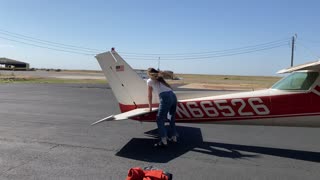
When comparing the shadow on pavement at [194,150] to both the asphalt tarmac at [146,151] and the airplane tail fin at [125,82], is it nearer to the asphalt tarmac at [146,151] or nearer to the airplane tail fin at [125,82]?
the asphalt tarmac at [146,151]

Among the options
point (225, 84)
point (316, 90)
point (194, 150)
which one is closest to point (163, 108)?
point (194, 150)

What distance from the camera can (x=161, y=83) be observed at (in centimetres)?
755

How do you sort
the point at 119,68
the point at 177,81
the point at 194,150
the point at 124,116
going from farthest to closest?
the point at 177,81 < the point at 119,68 < the point at 124,116 < the point at 194,150

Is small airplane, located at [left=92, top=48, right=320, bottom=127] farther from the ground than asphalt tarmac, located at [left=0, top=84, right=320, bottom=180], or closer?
farther from the ground

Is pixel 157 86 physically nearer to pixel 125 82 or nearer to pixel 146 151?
pixel 125 82

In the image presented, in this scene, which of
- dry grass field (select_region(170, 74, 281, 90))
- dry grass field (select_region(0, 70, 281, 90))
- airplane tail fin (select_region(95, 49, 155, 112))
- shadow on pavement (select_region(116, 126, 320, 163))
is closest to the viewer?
shadow on pavement (select_region(116, 126, 320, 163))

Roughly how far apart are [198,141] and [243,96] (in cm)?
155

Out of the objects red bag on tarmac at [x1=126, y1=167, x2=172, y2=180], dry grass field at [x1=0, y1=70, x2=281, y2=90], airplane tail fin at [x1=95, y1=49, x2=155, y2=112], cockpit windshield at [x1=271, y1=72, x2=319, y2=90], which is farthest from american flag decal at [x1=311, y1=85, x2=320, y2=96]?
dry grass field at [x1=0, y1=70, x2=281, y2=90]

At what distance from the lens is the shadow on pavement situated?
6645mm

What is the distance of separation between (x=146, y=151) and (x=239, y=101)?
2.30m

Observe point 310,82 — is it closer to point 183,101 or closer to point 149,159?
point 183,101

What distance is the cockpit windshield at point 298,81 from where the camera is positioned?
6891 mm

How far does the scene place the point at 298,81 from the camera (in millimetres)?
7055

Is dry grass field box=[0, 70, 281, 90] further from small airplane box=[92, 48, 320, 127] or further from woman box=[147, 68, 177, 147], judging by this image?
woman box=[147, 68, 177, 147]
